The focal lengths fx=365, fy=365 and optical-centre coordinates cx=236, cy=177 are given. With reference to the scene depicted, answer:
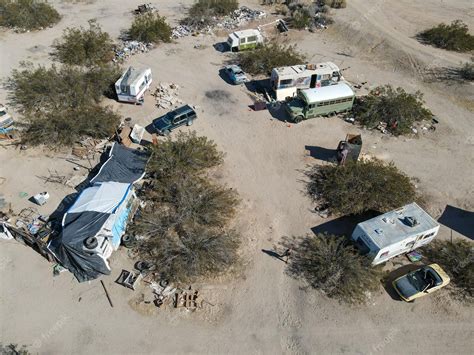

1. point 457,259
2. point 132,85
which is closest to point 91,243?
point 132,85

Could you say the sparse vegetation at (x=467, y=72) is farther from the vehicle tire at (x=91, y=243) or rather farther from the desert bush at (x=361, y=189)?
the vehicle tire at (x=91, y=243)

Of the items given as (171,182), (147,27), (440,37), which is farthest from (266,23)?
(171,182)

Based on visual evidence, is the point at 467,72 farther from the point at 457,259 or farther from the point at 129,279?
the point at 129,279

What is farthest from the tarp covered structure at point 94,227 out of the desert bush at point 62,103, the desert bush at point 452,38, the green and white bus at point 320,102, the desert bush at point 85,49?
the desert bush at point 452,38

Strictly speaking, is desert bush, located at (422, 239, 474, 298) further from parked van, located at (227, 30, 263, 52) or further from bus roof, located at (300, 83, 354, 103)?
parked van, located at (227, 30, 263, 52)

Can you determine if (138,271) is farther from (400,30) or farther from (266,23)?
(400,30)

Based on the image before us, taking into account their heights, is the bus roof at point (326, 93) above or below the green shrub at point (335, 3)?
below
